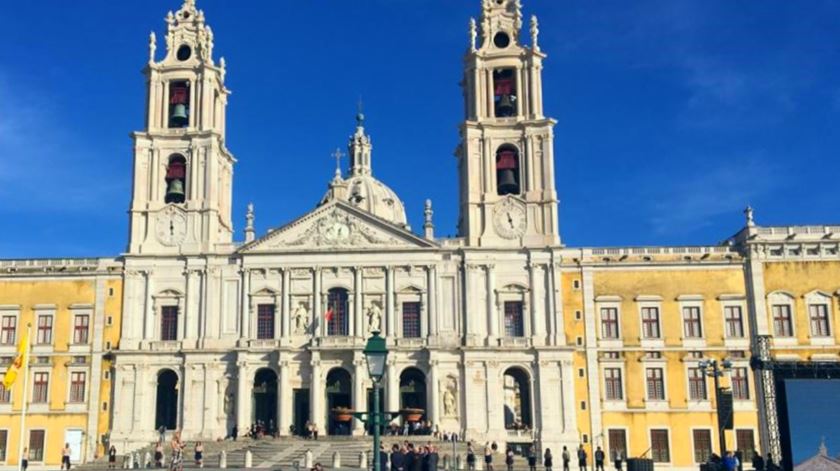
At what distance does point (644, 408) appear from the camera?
47625 mm

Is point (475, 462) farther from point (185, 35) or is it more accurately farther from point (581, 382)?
point (185, 35)

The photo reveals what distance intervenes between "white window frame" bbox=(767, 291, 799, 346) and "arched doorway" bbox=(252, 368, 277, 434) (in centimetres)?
2545

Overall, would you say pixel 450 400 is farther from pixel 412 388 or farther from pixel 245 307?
pixel 245 307

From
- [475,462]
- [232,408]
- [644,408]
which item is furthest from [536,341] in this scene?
[232,408]

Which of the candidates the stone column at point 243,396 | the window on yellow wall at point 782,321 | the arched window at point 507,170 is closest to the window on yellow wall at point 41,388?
the stone column at point 243,396

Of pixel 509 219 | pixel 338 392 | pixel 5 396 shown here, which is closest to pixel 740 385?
pixel 509 219

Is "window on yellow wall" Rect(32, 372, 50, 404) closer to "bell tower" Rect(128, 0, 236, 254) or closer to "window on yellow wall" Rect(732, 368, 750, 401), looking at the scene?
"bell tower" Rect(128, 0, 236, 254)

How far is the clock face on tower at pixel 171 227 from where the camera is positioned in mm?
51094

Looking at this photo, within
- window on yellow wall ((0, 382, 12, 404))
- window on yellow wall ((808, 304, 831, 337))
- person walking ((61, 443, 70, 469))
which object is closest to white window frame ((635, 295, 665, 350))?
window on yellow wall ((808, 304, 831, 337))

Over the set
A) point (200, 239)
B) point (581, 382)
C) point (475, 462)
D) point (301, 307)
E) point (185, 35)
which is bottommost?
point (475, 462)

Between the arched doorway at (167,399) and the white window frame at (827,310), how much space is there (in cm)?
3267

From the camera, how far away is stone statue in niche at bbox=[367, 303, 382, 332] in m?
48.8

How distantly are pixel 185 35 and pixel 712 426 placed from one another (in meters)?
35.7

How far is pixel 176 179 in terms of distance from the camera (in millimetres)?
52312
